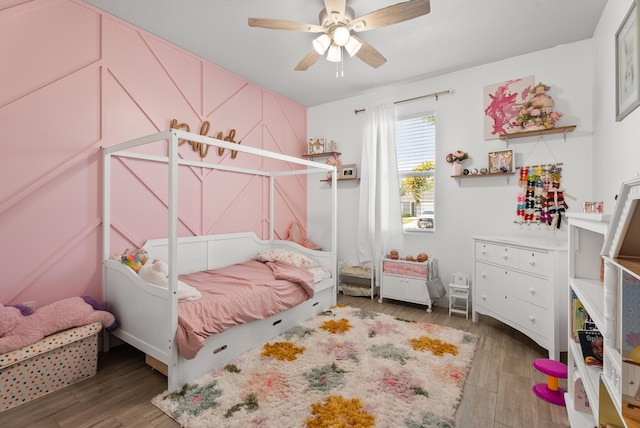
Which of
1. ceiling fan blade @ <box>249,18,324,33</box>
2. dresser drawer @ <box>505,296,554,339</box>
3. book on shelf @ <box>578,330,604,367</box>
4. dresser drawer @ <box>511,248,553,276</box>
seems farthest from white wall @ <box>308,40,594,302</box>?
book on shelf @ <box>578,330,604,367</box>

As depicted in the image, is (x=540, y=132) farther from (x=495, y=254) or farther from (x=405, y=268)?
(x=405, y=268)

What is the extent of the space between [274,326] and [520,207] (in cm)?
280

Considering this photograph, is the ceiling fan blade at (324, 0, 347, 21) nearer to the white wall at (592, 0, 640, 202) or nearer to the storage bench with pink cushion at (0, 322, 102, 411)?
the white wall at (592, 0, 640, 202)

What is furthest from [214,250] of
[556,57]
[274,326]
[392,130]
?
[556,57]

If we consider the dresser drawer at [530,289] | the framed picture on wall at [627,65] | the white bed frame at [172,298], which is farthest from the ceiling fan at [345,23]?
the dresser drawer at [530,289]

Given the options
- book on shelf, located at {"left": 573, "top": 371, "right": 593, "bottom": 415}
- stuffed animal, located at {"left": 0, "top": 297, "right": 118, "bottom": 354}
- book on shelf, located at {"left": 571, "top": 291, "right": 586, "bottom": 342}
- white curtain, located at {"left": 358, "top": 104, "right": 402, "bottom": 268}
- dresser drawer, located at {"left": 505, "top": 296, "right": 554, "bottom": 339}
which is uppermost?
white curtain, located at {"left": 358, "top": 104, "right": 402, "bottom": 268}

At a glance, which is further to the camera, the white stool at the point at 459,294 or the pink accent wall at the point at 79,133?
the white stool at the point at 459,294

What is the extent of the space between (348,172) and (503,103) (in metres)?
2.01

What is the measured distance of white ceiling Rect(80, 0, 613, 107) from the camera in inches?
93.7

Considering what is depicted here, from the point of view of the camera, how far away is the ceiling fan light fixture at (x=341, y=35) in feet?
7.13

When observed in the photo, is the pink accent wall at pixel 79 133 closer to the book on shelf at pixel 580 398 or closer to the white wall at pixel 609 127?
the book on shelf at pixel 580 398

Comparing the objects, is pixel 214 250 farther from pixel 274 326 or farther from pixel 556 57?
pixel 556 57

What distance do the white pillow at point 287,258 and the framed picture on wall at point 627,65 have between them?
2.92 metres

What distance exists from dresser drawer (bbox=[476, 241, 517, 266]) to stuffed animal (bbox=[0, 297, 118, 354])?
3327 mm
